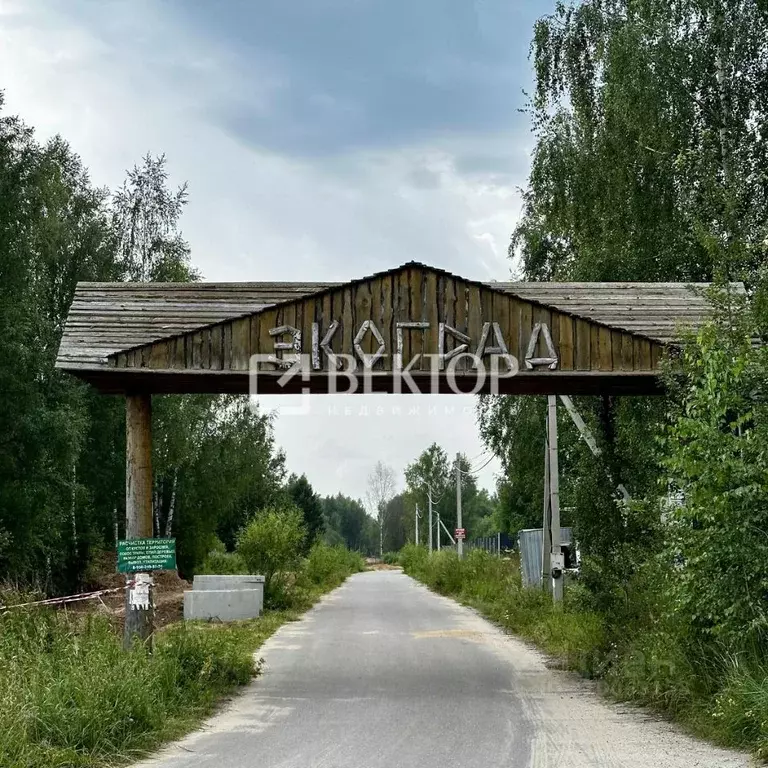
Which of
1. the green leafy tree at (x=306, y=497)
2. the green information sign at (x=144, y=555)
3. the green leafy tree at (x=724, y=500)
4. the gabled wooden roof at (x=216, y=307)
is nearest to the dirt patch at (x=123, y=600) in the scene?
the green information sign at (x=144, y=555)

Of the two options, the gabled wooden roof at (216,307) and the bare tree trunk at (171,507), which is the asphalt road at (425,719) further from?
the bare tree trunk at (171,507)

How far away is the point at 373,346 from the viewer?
452 inches

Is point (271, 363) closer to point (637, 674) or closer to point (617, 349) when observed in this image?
point (617, 349)

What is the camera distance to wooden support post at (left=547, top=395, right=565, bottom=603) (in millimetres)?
20314

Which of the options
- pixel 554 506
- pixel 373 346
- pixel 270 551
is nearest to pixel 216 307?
pixel 373 346

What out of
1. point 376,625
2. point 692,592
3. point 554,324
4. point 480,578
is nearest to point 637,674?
point 692,592

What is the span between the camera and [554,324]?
38.1ft

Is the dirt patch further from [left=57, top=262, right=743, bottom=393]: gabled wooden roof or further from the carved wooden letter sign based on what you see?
the carved wooden letter sign

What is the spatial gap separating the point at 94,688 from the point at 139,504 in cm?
357

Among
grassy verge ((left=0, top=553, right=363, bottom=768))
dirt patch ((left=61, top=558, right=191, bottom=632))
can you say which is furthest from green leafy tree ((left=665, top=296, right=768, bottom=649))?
dirt patch ((left=61, top=558, right=191, bottom=632))

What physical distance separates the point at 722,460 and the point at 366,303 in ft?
15.0

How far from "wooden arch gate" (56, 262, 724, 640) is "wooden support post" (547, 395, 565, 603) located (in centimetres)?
856

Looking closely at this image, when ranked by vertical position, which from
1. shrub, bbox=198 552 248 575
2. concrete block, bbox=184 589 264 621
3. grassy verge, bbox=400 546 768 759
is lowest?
shrub, bbox=198 552 248 575

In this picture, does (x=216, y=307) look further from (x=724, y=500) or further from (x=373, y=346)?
(x=724, y=500)
